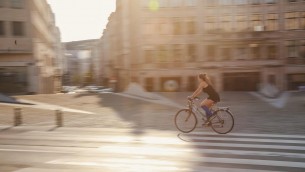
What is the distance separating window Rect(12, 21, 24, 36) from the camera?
1523 inches

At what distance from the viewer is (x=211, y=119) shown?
12062mm

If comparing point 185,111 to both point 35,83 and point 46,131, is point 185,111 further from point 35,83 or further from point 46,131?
point 35,83

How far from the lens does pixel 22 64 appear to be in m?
39.0

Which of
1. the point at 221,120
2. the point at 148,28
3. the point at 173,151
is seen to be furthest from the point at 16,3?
the point at 173,151

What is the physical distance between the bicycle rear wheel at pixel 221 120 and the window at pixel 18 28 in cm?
3147

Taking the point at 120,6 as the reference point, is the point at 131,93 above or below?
below

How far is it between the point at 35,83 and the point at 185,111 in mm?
29504

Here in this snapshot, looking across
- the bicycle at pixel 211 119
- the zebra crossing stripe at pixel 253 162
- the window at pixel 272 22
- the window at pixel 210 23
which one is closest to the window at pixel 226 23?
the window at pixel 210 23

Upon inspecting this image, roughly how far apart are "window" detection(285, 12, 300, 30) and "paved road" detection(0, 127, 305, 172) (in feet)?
115

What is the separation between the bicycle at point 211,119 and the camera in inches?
473

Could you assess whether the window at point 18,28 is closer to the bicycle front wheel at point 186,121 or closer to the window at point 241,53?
the window at point 241,53

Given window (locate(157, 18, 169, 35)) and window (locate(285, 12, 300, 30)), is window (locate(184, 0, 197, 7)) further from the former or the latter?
window (locate(285, 12, 300, 30))

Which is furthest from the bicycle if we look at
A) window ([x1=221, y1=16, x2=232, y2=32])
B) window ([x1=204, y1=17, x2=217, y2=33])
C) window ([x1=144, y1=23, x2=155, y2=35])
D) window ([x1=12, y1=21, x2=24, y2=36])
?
window ([x1=221, y1=16, x2=232, y2=32])

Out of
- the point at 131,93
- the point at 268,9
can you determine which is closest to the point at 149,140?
the point at 131,93
